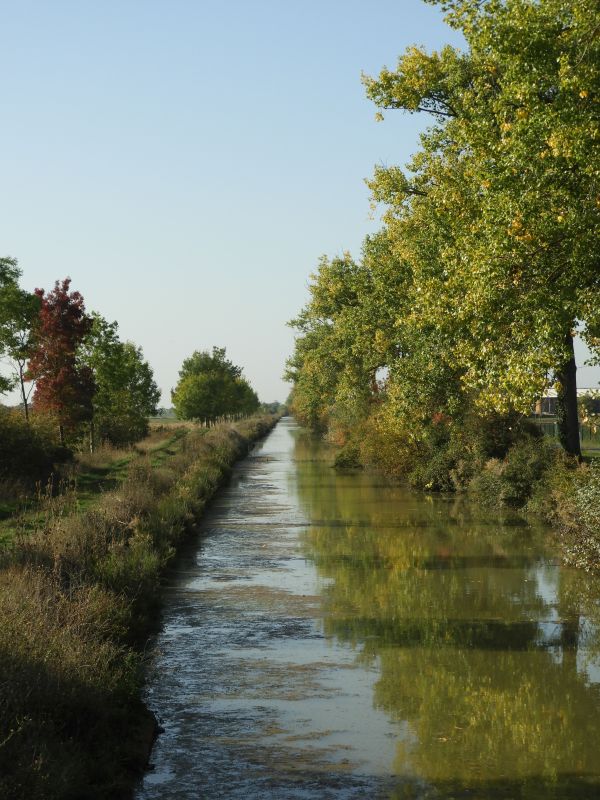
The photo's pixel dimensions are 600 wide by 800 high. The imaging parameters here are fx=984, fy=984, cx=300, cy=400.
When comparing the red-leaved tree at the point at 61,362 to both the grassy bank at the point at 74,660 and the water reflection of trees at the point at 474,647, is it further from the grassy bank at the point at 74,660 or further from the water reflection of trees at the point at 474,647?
the grassy bank at the point at 74,660

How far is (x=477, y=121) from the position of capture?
66.7 ft

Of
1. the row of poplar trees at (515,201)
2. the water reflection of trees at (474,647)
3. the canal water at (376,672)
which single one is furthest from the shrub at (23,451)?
the row of poplar trees at (515,201)

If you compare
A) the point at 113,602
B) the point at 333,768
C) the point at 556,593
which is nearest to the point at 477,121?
the point at 556,593

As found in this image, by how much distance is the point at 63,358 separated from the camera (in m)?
43.6

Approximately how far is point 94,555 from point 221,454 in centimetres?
3187

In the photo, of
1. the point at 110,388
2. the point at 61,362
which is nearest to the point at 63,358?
the point at 61,362

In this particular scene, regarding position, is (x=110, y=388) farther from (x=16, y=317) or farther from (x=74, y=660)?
(x=74, y=660)

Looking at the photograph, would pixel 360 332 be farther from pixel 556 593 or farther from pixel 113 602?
pixel 113 602

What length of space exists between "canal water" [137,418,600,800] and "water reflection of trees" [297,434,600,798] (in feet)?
0.12

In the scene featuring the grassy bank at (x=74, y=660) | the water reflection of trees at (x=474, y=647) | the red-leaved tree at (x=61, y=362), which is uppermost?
the red-leaved tree at (x=61, y=362)

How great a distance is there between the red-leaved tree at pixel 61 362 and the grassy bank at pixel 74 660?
84.6 ft

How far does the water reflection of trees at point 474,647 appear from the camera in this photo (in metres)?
9.87

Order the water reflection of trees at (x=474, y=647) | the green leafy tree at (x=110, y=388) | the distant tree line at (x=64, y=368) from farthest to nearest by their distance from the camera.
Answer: the green leafy tree at (x=110, y=388), the distant tree line at (x=64, y=368), the water reflection of trees at (x=474, y=647)

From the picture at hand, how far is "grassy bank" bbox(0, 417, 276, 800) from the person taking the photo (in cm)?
774
